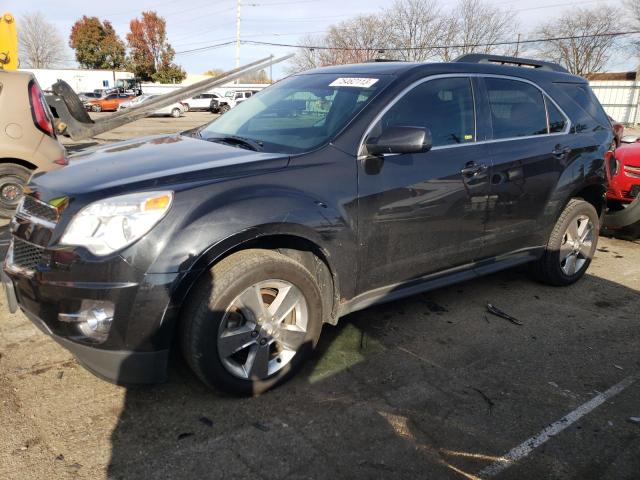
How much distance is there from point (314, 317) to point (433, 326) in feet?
4.17

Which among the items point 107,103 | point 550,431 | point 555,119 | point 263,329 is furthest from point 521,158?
point 107,103

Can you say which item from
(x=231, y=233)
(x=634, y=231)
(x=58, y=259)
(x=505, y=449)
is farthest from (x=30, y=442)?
(x=634, y=231)

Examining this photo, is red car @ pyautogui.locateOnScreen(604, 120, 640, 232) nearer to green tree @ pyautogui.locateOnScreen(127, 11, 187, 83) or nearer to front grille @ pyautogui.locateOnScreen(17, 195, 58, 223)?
front grille @ pyautogui.locateOnScreen(17, 195, 58, 223)

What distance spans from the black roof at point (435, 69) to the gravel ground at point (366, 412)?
1.83m

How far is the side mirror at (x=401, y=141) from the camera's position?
3.06m

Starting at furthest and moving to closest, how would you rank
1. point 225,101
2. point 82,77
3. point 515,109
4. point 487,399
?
1. point 82,77
2. point 225,101
3. point 515,109
4. point 487,399

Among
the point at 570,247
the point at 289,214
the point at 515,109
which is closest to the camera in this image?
the point at 289,214

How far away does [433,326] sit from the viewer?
394cm

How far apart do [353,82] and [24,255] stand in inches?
90.7

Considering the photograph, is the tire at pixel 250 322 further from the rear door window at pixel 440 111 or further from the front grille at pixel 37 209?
the rear door window at pixel 440 111

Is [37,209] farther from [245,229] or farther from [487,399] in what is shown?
[487,399]

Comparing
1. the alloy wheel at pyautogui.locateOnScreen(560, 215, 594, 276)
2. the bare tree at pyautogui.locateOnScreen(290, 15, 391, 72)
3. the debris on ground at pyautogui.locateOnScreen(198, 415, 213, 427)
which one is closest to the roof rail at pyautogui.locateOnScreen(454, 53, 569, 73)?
the alloy wheel at pyautogui.locateOnScreen(560, 215, 594, 276)

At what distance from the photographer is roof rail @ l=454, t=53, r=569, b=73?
414 centimetres

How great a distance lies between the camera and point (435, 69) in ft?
12.0
